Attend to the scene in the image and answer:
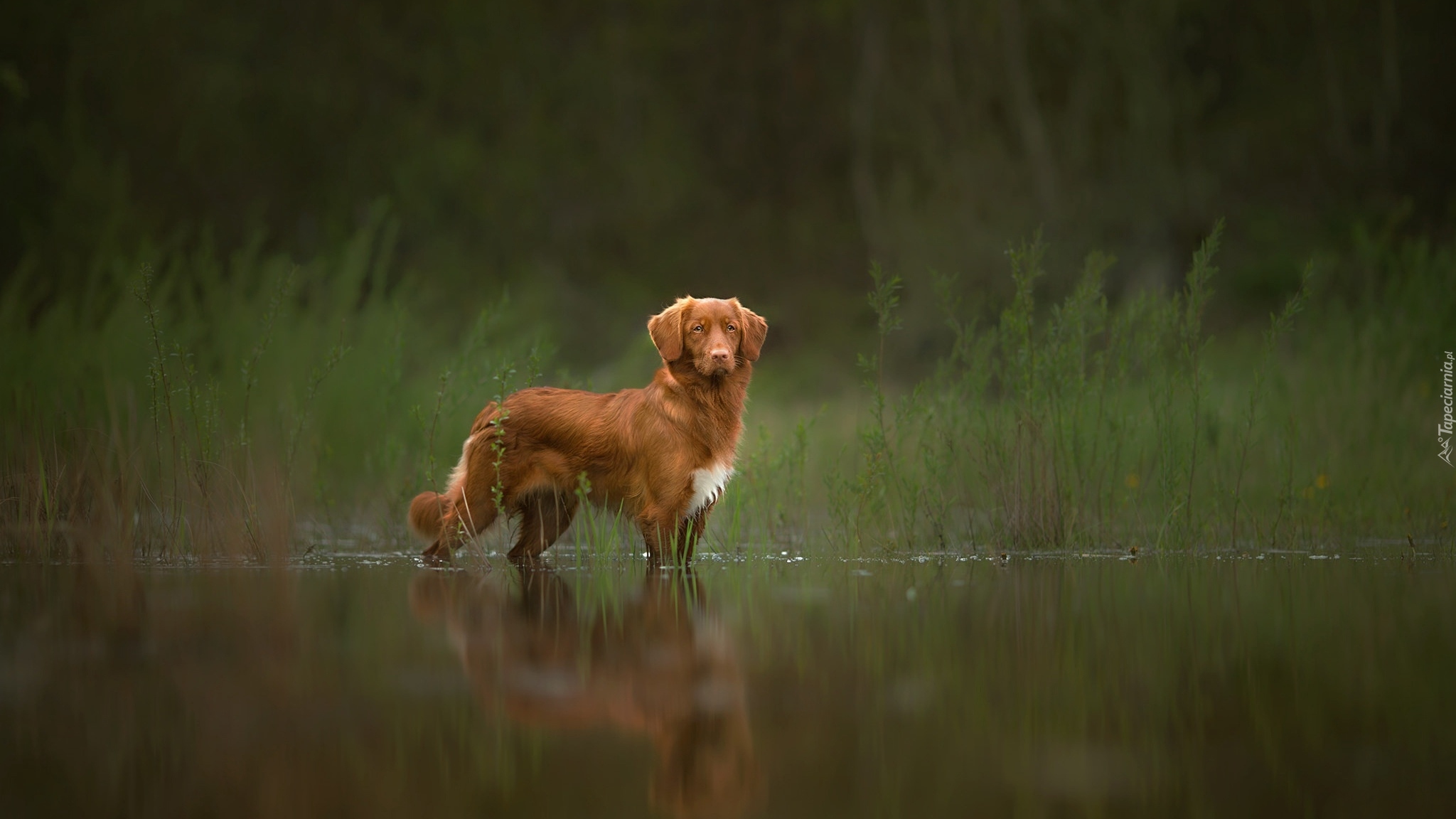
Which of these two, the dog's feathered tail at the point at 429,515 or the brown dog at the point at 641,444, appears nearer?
the brown dog at the point at 641,444

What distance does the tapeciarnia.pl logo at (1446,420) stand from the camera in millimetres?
7746

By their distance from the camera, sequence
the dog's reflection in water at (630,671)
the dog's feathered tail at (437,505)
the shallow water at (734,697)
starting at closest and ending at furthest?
1. the shallow water at (734,697)
2. the dog's reflection in water at (630,671)
3. the dog's feathered tail at (437,505)

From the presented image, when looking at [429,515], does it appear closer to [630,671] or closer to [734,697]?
[630,671]

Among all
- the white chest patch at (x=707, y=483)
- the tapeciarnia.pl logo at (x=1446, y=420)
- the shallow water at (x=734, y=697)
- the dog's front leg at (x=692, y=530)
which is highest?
the tapeciarnia.pl logo at (x=1446, y=420)

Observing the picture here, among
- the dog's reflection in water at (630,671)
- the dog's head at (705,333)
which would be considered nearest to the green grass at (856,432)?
the dog's head at (705,333)

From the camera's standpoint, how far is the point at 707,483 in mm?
6176

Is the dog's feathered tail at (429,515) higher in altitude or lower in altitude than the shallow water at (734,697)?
higher

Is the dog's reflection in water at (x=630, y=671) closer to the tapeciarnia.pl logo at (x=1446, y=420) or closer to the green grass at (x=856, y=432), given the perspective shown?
the green grass at (x=856, y=432)

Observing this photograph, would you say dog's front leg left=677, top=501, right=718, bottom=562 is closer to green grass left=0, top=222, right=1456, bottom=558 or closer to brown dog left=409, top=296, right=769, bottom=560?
brown dog left=409, top=296, right=769, bottom=560

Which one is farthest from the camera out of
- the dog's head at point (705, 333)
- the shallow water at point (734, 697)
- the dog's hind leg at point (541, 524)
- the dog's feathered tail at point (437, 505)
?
the dog's hind leg at point (541, 524)

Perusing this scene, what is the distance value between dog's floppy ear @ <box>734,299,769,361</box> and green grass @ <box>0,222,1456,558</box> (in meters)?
0.58

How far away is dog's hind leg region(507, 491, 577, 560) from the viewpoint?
675 cm

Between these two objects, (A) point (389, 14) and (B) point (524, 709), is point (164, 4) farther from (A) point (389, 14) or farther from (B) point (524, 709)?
(B) point (524, 709)

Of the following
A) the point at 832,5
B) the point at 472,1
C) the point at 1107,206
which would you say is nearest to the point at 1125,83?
the point at 1107,206
